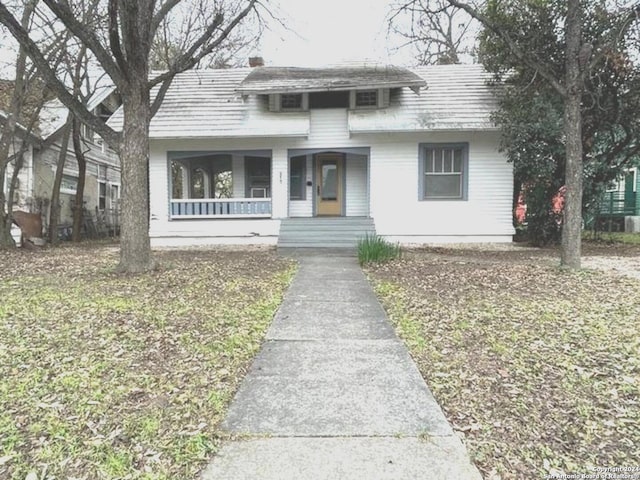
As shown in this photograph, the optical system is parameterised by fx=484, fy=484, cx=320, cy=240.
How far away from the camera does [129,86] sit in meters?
8.00

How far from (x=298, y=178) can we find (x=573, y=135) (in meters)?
8.43

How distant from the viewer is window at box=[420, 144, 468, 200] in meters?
14.2

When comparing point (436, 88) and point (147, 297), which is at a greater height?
point (436, 88)

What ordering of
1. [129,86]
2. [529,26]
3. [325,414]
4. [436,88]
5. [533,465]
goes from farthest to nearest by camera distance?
[436,88]
[529,26]
[129,86]
[325,414]
[533,465]

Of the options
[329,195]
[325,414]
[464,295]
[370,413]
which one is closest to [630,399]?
[370,413]

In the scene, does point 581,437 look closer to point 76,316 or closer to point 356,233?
point 76,316

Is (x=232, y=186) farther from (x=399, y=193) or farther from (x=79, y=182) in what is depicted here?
(x=79, y=182)

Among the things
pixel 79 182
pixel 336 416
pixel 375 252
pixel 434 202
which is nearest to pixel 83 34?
pixel 375 252

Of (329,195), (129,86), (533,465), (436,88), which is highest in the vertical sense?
(436,88)

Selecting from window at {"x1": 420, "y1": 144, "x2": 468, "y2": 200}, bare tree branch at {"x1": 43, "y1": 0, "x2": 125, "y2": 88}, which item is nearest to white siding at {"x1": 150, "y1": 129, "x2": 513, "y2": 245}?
window at {"x1": 420, "y1": 144, "x2": 468, "y2": 200}

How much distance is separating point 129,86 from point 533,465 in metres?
7.86

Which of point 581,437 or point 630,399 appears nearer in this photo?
point 581,437

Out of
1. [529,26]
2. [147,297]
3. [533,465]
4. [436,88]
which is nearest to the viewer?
[533,465]

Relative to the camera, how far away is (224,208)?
47.4ft
